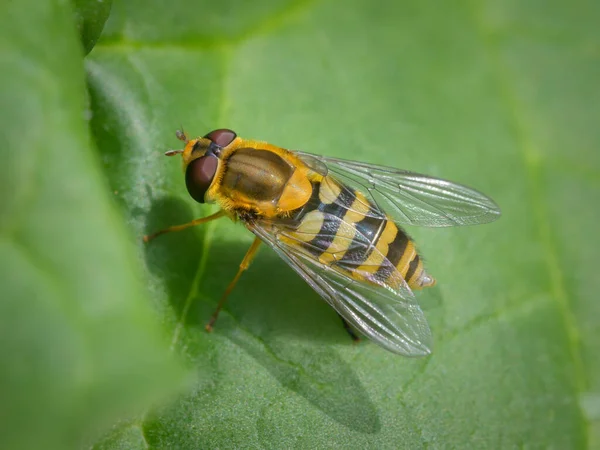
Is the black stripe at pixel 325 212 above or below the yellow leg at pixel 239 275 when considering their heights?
above

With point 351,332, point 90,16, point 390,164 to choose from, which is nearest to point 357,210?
point 390,164

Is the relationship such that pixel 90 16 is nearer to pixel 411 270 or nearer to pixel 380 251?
pixel 380 251

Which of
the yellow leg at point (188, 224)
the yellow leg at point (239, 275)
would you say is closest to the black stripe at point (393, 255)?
the yellow leg at point (239, 275)

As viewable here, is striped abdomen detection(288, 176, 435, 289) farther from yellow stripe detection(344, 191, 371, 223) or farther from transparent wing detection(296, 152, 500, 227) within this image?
transparent wing detection(296, 152, 500, 227)

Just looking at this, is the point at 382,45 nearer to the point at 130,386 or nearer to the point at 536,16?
the point at 536,16

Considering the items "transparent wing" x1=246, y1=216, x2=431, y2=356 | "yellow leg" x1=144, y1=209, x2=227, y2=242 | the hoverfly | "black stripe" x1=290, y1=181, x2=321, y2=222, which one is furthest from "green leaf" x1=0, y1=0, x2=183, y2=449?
"black stripe" x1=290, y1=181, x2=321, y2=222

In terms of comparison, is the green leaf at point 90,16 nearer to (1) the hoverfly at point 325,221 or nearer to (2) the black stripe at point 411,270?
(1) the hoverfly at point 325,221
